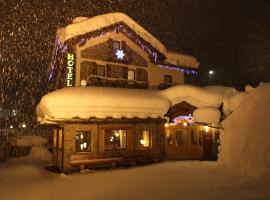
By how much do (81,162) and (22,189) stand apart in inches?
151

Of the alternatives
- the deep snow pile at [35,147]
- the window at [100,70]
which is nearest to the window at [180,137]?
the window at [100,70]

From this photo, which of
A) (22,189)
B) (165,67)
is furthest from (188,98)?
(22,189)

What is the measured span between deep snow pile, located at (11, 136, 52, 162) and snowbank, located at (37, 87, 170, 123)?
8.37 m

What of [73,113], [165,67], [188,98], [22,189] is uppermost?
[165,67]

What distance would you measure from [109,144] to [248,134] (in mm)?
7830

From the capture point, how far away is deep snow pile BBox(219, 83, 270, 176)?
11.8 meters

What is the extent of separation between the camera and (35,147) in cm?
2419

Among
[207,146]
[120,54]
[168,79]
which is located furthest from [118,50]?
[207,146]

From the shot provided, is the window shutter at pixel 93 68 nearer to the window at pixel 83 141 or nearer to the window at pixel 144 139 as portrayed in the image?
the window at pixel 83 141

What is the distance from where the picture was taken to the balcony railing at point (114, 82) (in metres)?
17.9

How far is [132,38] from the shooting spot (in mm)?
20156

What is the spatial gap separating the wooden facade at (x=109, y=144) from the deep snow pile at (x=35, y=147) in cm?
655

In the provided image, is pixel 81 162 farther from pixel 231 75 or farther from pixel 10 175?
pixel 231 75

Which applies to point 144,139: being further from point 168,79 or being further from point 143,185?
point 168,79
